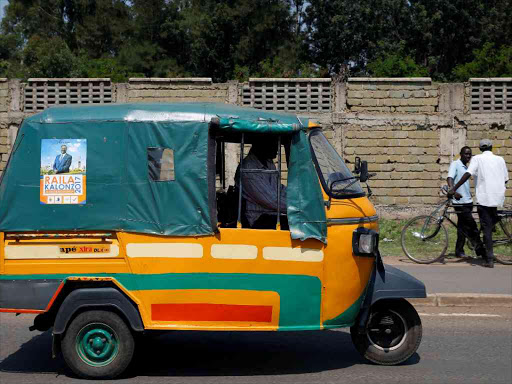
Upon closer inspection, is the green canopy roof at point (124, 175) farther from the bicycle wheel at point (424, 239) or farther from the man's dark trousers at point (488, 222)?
the bicycle wheel at point (424, 239)

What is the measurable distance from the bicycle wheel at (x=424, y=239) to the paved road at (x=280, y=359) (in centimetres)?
362

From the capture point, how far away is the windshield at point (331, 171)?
615cm

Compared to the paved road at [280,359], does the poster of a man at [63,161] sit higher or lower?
higher

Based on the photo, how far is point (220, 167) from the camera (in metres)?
6.99

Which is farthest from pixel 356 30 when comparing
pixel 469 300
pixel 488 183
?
pixel 469 300

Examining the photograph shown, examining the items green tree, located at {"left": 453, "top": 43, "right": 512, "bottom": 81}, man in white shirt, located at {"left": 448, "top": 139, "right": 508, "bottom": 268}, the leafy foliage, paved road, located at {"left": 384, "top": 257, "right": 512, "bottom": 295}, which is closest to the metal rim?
paved road, located at {"left": 384, "top": 257, "right": 512, "bottom": 295}

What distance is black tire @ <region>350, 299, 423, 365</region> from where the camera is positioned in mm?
6465

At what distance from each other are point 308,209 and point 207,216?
81cm

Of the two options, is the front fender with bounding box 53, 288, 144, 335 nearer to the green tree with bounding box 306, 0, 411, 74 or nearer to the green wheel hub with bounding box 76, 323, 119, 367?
the green wheel hub with bounding box 76, 323, 119, 367

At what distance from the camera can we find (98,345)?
604cm

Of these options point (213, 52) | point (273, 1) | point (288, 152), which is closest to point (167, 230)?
point (288, 152)

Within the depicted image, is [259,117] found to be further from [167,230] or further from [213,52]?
[213,52]

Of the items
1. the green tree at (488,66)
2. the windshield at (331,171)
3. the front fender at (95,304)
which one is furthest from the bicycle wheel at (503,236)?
the green tree at (488,66)

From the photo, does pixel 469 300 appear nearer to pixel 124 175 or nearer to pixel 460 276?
pixel 460 276
